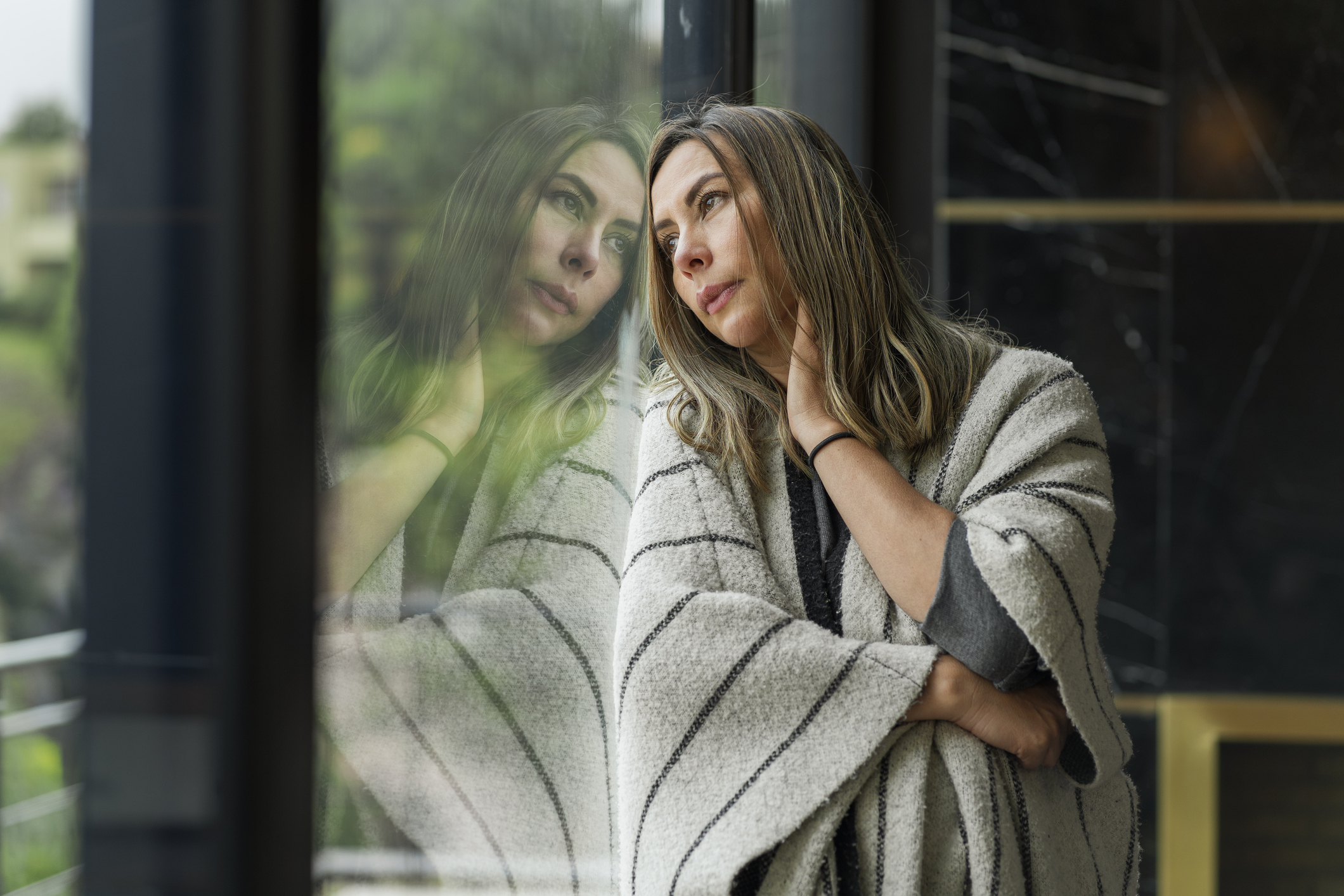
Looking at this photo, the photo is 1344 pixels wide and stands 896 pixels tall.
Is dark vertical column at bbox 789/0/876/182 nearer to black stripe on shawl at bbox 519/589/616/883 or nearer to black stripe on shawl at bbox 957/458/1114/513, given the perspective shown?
black stripe on shawl at bbox 957/458/1114/513

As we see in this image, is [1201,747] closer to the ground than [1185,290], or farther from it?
closer to the ground

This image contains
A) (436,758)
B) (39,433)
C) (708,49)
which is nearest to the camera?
(39,433)

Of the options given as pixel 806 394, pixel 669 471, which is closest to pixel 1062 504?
pixel 806 394

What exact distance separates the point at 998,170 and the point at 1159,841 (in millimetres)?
1262

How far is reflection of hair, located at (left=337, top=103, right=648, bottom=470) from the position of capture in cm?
52

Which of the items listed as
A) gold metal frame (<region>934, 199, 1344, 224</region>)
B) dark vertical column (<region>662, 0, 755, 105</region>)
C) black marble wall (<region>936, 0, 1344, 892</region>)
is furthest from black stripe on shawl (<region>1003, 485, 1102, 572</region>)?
gold metal frame (<region>934, 199, 1344, 224</region>)

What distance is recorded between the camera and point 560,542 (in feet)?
2.93

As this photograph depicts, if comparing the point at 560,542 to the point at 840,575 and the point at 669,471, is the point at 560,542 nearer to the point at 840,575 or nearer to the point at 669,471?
the point at 669,471

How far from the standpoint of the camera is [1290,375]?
175cm

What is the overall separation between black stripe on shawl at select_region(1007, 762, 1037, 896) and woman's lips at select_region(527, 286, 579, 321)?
55 centimetres

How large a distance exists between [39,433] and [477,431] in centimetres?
38

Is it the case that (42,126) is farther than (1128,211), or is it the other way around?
(1128,211)

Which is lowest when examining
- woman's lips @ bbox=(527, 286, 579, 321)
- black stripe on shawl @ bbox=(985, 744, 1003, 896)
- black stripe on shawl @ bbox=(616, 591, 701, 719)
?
black stripe on shawl @ bbox=(985, 744, 1003, 896)

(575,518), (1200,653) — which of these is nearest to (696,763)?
(575,518)
